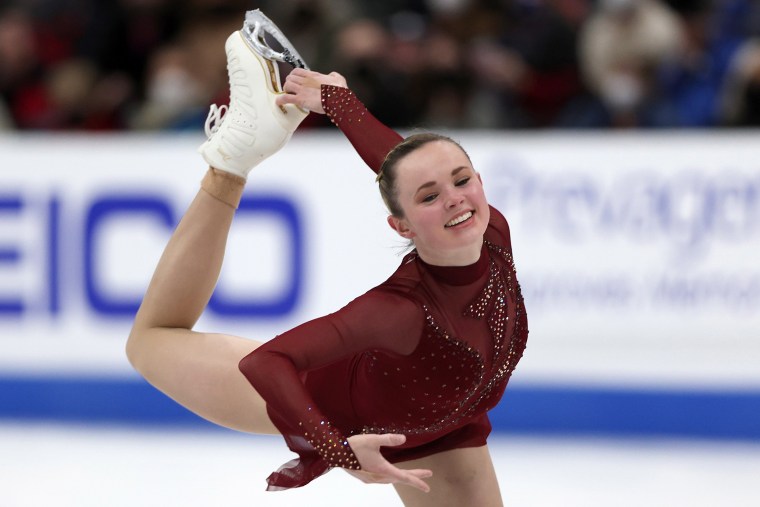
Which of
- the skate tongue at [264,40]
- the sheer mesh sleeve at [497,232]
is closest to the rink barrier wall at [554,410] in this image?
the sheer mesh sleeve at [497,232]

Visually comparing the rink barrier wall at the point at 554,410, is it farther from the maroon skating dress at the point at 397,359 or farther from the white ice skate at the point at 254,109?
the white ice skate at the point at 254,109

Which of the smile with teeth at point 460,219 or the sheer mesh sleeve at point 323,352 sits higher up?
the smile with teeth at point 460,219

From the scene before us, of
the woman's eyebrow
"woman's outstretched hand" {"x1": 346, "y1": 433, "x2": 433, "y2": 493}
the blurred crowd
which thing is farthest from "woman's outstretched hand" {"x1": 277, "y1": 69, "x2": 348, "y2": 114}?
the blurred crowd

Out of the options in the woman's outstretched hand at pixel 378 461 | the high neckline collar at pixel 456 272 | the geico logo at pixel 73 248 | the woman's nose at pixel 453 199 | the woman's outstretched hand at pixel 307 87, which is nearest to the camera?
the woman's outstretched hand at pixel 378 461

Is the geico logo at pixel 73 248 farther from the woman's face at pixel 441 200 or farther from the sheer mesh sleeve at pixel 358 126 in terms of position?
the woman's face at pixel 441 200

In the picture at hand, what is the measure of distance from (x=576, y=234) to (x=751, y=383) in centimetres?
96

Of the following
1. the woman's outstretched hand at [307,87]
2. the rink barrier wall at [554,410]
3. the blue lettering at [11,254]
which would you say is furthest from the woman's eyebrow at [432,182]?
the blue lettering at [11,254]

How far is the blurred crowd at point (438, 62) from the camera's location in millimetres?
5531

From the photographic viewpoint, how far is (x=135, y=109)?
20.2 ft

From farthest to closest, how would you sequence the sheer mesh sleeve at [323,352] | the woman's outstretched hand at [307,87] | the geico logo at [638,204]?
the geico logo at [638,204], the woman's outstretched hand at [307,87], the sheer mesh sleeve at [323,352]

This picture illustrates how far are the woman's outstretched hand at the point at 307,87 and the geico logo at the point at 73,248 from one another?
2.17 m

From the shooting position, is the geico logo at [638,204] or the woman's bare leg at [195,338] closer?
the woman's bare leg at [195,338]

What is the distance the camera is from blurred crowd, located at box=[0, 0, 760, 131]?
5.53m

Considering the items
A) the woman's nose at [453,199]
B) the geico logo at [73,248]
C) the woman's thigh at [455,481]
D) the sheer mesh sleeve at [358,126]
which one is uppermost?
the geico logo at [73,248]
